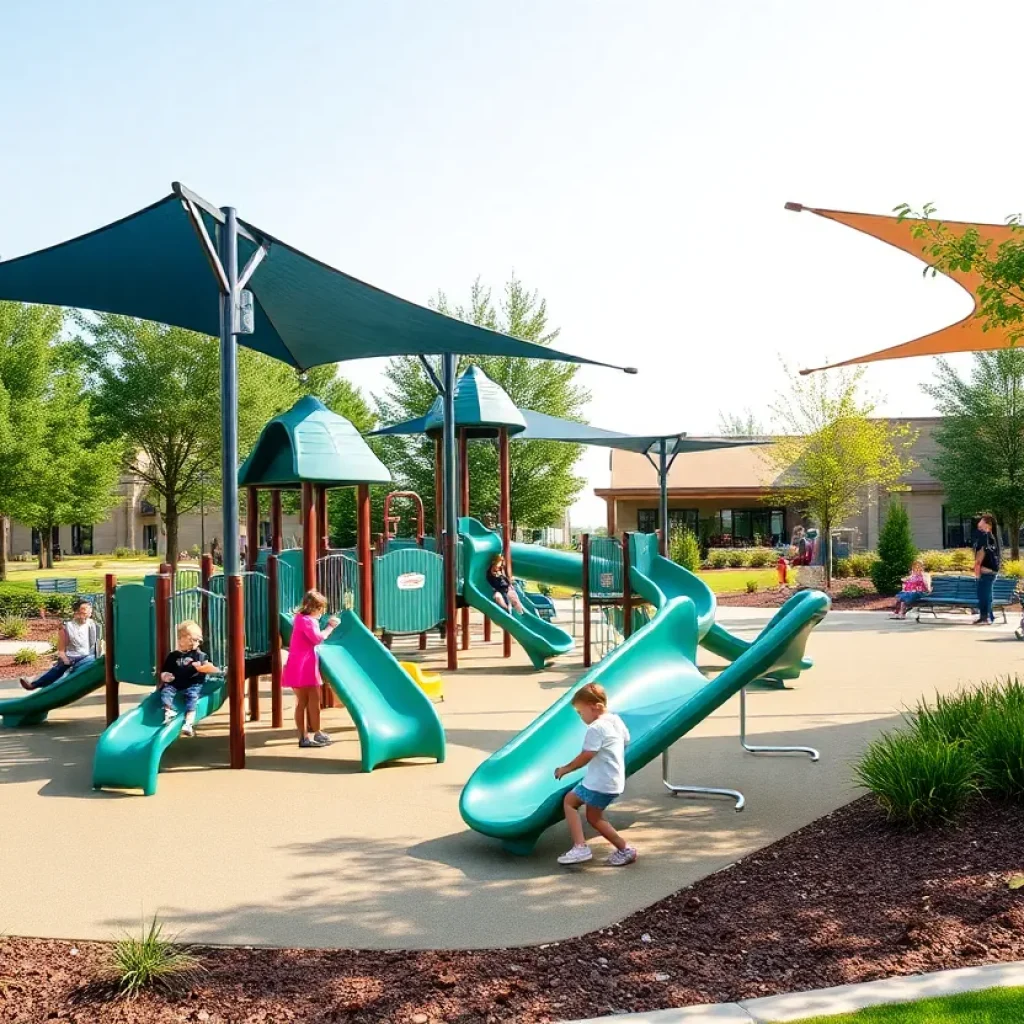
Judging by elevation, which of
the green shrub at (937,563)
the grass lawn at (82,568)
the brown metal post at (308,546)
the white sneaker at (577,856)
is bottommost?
the white sneaker at (577,856)

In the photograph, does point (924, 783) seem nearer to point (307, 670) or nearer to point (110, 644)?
point (307, 670)

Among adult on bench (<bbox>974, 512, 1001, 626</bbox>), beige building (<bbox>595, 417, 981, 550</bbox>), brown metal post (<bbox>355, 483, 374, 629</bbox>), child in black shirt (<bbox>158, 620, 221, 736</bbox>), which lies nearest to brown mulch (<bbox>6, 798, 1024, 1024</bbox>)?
child in black shirt (<bbox>158, 620, 221, 736</bbox>)

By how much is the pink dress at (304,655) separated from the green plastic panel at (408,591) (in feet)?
15.0

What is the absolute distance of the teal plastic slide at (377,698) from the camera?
27.8ft

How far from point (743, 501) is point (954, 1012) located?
42900 millimetres

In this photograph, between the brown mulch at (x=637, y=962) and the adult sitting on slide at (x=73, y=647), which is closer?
the brown mulch at (x=637, y=962)

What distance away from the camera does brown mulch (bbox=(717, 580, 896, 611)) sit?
930 inches

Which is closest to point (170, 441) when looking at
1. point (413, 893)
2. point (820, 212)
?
point (820, 212)

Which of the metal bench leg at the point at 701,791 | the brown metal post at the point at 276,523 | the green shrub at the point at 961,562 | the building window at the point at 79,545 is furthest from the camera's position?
the building window at the point at 79,545

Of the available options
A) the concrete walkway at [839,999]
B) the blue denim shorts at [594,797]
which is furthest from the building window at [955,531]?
the concrete walkway at [839,999]

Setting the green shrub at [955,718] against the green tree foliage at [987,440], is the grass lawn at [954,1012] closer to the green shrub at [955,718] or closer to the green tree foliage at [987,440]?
the green shrub at [955,718]

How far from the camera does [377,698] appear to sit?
8.95 metres

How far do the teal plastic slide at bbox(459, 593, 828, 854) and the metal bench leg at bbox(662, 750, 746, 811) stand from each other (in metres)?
0.39

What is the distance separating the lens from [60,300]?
11.6 meters
